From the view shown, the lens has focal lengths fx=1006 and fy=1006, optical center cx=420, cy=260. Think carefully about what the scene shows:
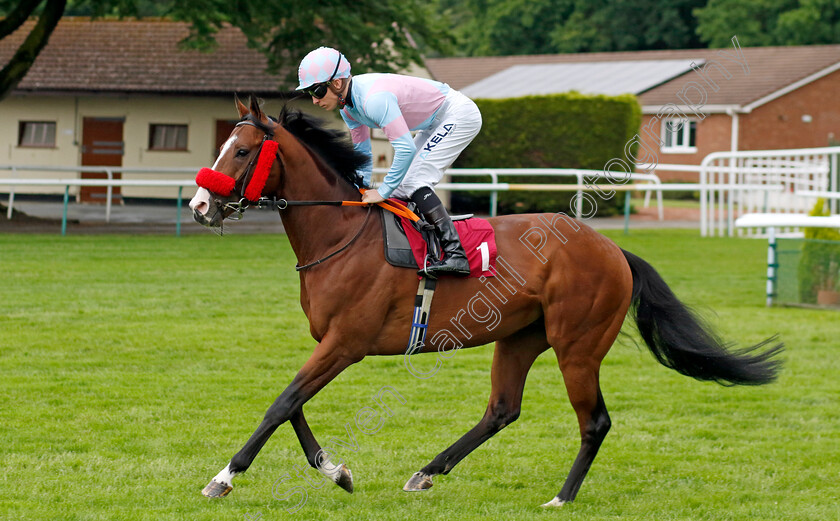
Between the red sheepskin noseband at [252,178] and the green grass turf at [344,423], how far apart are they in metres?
1.37

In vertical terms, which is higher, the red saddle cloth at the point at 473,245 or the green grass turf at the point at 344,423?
the red saddle cloth at the point at 473,245

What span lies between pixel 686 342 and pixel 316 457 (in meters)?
2.00

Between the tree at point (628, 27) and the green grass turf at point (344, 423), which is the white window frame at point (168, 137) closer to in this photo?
A: the green grass turf at point (344, 423)

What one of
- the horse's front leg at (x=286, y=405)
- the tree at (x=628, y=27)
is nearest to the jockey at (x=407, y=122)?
the horse's front leg at (x=286, y=405)

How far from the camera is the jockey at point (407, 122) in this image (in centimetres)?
464

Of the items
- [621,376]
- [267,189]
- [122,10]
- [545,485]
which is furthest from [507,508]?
[122,10]

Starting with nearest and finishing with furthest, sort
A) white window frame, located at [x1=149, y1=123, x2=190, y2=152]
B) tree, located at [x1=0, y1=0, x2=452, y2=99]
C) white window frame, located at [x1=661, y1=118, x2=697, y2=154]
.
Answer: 1. tree, located at [x1=0, y1=0, x2=452, y2=99]
2. white window frame, located at [x1=149, y1=123, x2=190, y2=152]
3. white window frame, located at [x1=661, y1=118, x2=697, y2=154]

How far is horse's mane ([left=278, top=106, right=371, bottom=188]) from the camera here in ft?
15.8

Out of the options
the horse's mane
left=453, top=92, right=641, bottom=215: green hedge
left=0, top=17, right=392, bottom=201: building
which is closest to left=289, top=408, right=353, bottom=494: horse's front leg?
the horse's mane

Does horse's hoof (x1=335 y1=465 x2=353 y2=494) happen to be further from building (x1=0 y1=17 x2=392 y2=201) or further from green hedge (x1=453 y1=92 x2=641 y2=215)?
building (x1=0 y1=17 x2=392 y2=201)

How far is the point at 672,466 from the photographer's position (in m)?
5.35

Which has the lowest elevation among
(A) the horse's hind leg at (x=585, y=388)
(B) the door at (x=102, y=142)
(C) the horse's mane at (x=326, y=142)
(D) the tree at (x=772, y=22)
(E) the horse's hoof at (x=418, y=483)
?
(E) the horse's hoof at (x=418, y=483)

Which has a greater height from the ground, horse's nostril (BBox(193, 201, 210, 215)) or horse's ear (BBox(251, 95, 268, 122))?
horse's ear (BBox(251, 95, 268, 122))

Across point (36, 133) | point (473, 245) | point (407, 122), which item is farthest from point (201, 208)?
point (36, 133)
